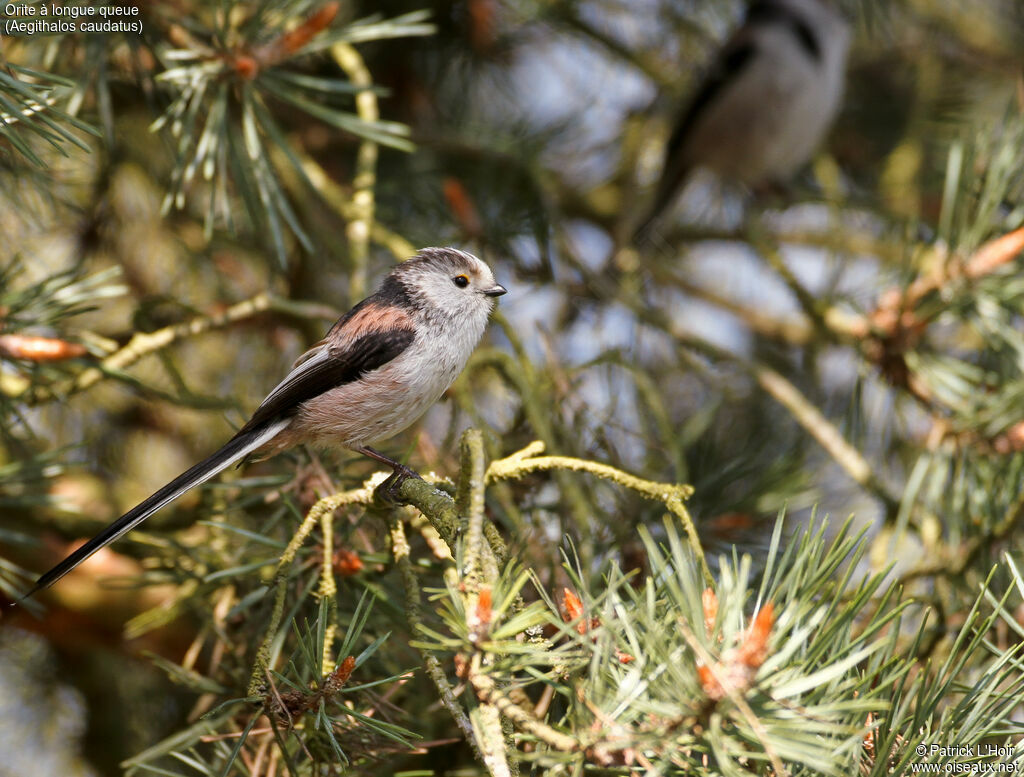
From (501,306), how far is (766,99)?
1904 millimetres

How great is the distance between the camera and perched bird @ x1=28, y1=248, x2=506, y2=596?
1771 millimetres

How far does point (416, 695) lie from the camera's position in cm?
164

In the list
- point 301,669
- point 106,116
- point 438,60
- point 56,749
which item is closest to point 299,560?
point 301,669

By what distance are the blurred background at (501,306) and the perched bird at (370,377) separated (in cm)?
7

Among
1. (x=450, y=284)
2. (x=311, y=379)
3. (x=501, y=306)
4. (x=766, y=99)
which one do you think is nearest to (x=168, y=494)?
(x=311, y=379)

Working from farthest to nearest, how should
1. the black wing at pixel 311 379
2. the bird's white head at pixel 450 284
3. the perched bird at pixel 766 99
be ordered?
the perched bird at pixel 766 99 → the bird's white head at pixel 450 284 → the black wing at pixel 311 379

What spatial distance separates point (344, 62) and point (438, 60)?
0.92 meters

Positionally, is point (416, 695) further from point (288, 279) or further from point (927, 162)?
point (927, 162)

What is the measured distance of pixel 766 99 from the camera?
12.6 ft

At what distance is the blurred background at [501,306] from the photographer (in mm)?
1774

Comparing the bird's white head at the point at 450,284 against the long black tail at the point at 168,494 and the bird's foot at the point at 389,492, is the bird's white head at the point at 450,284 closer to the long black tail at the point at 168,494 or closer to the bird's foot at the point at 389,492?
the long black tail at the point at 168,494

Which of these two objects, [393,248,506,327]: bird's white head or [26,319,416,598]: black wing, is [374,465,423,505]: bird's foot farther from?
[393,248,506,327]: bird's white head

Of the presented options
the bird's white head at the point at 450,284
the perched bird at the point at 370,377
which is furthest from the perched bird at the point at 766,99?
the perched bird at the point at 370,377

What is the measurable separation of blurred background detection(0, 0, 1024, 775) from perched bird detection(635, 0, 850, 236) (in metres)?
0.13
